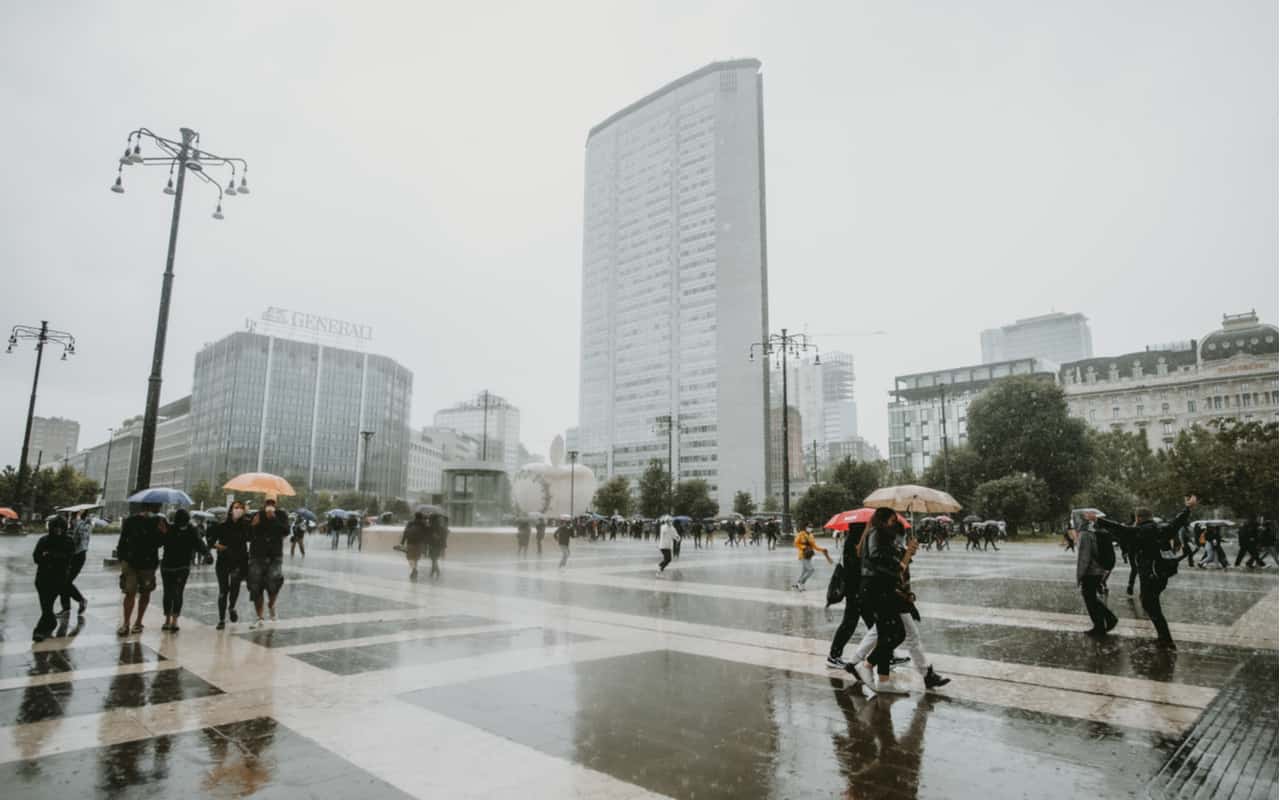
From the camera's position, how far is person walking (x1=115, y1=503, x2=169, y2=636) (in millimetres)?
8750

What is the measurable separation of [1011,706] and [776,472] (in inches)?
5668

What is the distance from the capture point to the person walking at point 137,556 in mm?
8750

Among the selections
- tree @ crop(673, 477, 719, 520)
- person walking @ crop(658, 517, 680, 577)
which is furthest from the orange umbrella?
tree @ crop(673, 477, 719, 520)

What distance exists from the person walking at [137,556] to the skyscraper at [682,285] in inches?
4454

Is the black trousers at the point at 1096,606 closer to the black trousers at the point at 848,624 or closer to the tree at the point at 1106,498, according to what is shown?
the black trousers at the point at 848,624

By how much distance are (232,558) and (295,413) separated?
133721mm

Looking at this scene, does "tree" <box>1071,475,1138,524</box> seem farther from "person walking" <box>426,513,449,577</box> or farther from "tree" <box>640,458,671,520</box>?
"person walking" <box>426,513,449,577</box>

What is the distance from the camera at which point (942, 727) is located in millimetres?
5203

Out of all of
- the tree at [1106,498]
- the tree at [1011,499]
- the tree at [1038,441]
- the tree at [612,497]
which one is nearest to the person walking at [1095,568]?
the tree at [1011,499]

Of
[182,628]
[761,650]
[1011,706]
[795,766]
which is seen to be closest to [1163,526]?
[1011,706]

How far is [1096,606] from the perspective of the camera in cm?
919

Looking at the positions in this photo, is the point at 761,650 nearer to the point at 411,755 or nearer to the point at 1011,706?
the point at 1011,706

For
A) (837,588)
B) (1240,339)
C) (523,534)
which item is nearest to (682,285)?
(1240,339)

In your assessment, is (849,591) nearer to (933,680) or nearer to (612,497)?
(933,680)
